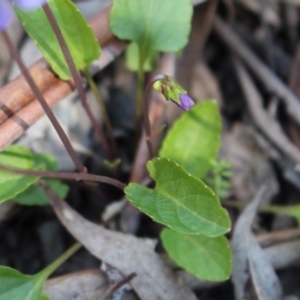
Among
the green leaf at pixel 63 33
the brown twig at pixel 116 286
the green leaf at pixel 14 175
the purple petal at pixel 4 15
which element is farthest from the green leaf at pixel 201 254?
the purple petal at pixel 4 15

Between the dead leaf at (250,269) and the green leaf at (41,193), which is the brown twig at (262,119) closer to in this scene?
the dead leaf at (250,269)

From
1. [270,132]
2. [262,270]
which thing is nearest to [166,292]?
[262,270]

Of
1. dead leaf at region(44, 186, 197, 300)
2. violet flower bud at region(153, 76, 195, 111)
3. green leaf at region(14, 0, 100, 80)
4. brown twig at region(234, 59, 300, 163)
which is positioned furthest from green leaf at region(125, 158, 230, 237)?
brown twig at region(234, 59, 300, 163)

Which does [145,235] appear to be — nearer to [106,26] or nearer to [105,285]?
[105,285]

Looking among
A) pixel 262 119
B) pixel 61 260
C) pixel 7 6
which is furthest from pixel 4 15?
pixel 262 119

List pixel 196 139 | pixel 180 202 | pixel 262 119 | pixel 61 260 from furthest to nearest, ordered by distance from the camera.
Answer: pixel 262 119 → pixel 196 139 → pixel 61 260 → pixel 180 202

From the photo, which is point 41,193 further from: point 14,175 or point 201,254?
point 201,254

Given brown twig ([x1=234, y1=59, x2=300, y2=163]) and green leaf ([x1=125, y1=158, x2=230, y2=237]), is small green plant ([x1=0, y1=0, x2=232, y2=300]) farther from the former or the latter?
brown twig ([x1=234, y1=59, x2=300, y2=163])
